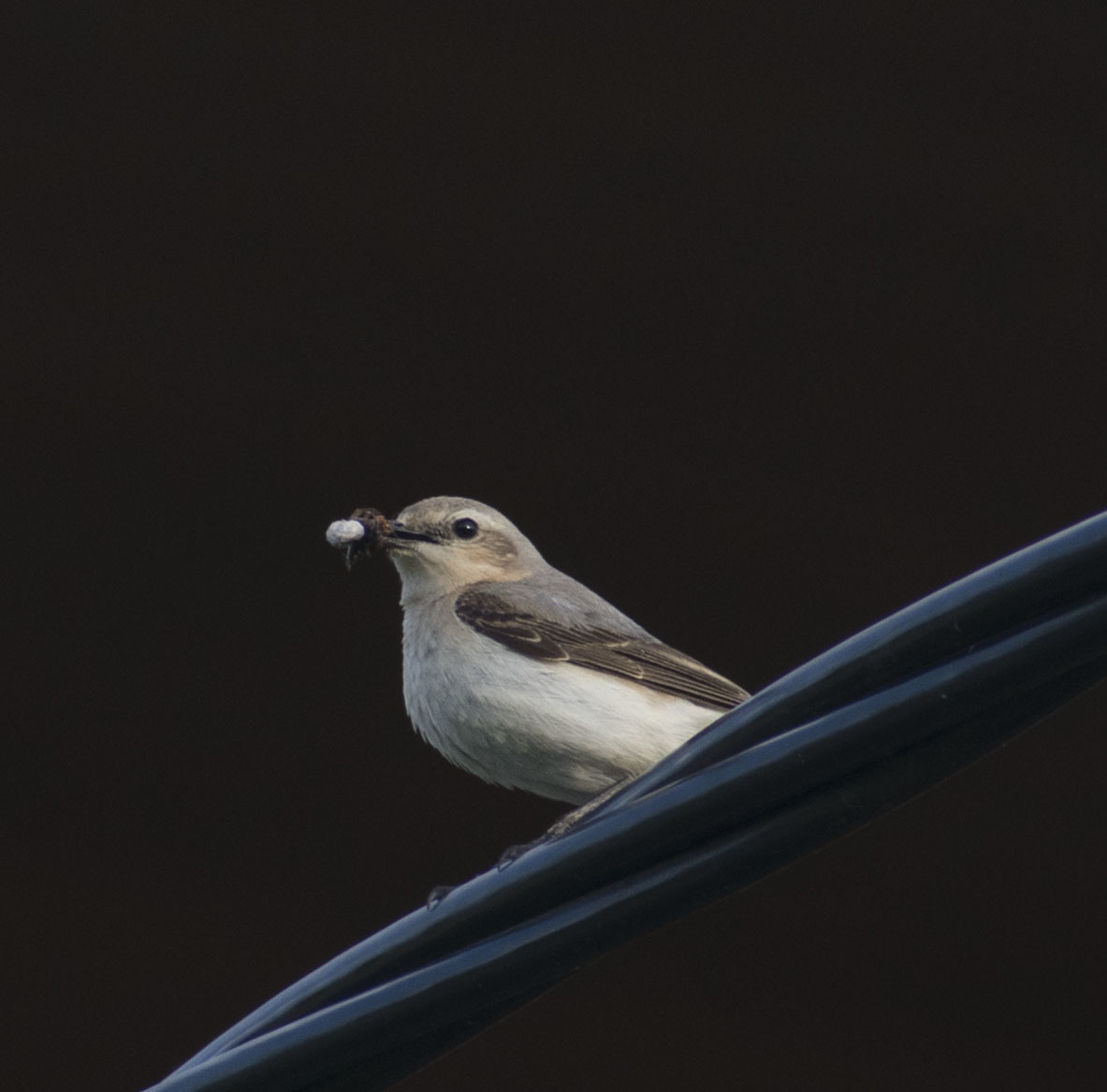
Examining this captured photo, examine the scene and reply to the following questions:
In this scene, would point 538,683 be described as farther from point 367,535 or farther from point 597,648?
point 367,535

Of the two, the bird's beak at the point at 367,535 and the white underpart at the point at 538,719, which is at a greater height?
the bird's beak at the point at 367,535

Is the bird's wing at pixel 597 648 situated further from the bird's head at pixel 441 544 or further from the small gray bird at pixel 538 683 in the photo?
the bird's head at pixel 441 544

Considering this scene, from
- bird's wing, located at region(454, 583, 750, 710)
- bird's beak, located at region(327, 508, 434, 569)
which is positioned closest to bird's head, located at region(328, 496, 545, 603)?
bird's beak, located at region(327, 508, 434, 569)

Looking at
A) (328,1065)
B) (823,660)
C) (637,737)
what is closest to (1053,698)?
(823,660)

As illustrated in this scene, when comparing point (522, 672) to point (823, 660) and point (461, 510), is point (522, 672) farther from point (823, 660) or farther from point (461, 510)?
point (823, 660)

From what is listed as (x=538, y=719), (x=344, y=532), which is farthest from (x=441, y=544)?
(x=538, y=719)

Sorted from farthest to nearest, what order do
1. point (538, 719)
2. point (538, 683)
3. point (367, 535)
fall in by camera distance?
point (367, 535), point (538, 683), point (538, 719)

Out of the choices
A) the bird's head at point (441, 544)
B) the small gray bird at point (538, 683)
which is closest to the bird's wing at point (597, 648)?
the small gray bird at point (538, 683)
